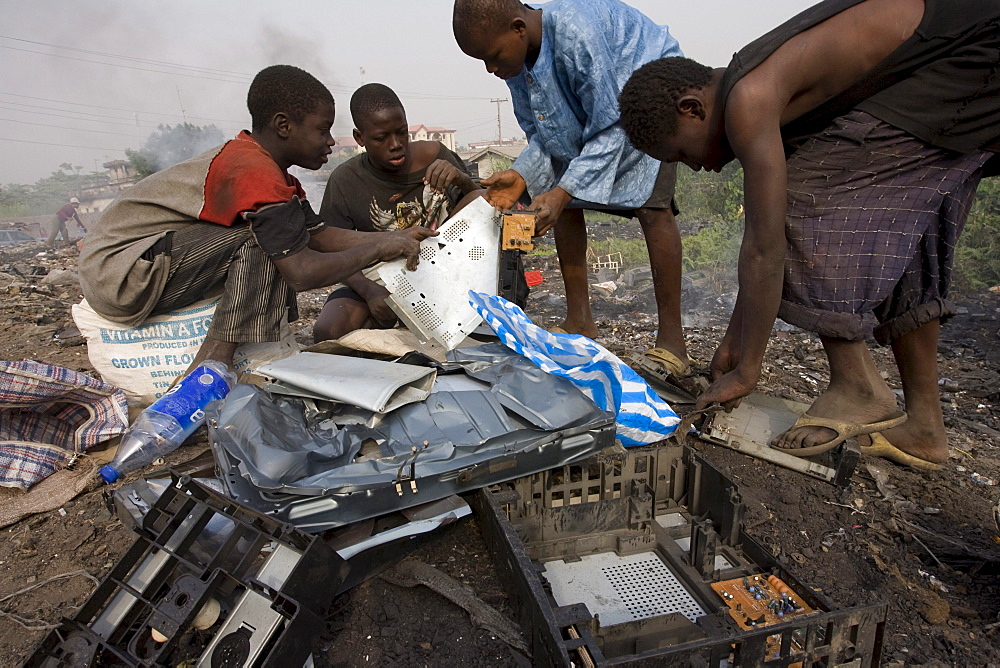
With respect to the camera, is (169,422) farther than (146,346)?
No

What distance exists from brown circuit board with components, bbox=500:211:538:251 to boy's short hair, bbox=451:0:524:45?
82 cm

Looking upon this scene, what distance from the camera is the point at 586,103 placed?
2.82 meters

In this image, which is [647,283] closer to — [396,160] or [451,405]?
[396,160]

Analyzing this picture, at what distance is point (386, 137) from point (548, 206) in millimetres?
932

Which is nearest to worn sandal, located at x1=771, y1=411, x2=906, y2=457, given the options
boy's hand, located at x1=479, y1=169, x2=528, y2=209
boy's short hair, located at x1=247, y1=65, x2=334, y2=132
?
boy's hand, located at x1=479, y1=169, x2=528, y2=209

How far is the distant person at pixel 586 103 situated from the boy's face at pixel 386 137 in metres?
0.49

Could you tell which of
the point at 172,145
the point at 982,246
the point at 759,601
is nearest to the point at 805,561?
the point at 759,601

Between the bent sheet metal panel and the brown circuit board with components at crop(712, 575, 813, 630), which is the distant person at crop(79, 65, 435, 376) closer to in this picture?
the bent sheet metal panel

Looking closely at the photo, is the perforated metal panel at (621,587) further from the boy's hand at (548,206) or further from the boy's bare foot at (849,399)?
the boy's hand at (548,206)

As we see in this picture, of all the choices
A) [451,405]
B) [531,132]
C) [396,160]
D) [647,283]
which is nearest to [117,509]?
[451,405]

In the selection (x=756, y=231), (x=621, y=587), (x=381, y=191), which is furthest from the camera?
(x=381, y=191)

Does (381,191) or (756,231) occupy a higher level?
(381,191)

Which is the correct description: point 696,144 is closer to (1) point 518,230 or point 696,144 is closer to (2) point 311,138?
(1) point 518,230

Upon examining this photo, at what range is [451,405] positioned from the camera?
1864mm
